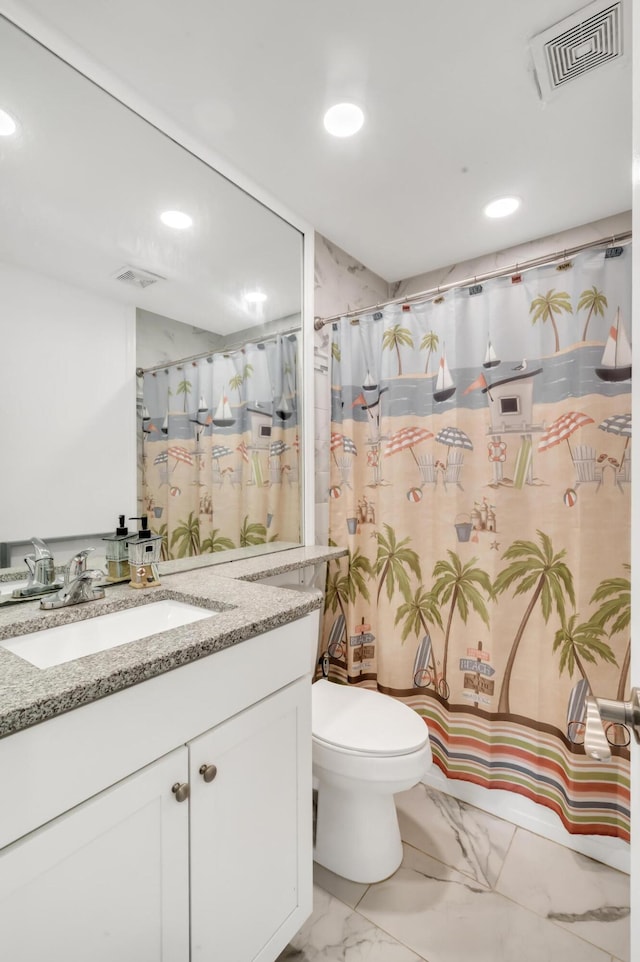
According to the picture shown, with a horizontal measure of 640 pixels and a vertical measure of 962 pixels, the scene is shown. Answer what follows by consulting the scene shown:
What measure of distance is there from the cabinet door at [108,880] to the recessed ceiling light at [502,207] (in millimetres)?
2124

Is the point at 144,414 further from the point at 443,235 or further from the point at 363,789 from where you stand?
the point at 443,235

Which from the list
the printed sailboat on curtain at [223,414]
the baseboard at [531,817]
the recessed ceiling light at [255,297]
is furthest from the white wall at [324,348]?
the baseboard at [531,817]

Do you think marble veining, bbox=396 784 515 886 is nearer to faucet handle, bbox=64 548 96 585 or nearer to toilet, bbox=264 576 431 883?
toilet, bbox=264 576 431 883

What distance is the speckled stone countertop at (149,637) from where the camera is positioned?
2.15 feet

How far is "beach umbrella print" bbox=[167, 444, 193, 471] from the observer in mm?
1499

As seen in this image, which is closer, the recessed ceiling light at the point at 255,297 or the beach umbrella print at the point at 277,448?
the recessed ceiling light at the point at 255,297

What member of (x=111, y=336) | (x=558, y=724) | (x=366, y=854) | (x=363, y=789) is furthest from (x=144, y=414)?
(x=558, y=724)

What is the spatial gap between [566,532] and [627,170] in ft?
4.27

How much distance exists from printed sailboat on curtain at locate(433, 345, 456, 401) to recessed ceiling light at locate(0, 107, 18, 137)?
1499 millimetres

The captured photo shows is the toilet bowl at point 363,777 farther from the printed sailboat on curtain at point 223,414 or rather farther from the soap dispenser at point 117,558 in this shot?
the printed sailboat on curtain at point 223,414

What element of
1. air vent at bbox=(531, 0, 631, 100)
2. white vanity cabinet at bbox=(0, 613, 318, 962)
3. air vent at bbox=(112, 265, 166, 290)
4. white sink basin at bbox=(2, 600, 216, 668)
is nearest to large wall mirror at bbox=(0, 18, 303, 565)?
air vent at bbox=(112, 265, 166, 290)

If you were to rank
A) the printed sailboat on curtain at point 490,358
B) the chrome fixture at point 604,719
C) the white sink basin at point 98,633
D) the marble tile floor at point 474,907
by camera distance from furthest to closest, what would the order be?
the printed sailboat on curtain at point 490,358 → the marble tile floor at point 474,907 → the white sink basin at point 98,633 → the chrome fixture at point 604,719

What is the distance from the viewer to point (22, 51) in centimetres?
110

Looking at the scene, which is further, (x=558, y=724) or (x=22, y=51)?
(x=558, y=724)
